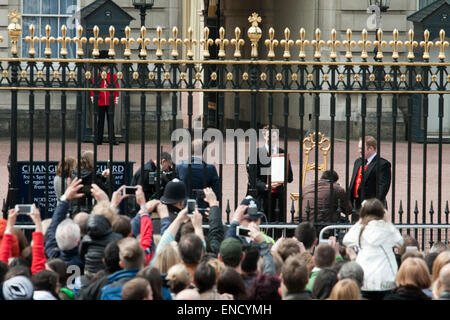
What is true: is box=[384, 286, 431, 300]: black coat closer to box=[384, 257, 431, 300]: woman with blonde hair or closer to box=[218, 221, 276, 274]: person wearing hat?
box=[384, 257, 431, 300]: woman with blonde hair

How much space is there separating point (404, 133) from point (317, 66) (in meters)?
15.0

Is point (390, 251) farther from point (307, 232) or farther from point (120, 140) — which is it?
point (120, 140)

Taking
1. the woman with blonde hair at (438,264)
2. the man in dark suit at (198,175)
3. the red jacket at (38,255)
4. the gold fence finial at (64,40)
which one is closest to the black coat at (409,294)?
the woman with blonde hair at (438,264)

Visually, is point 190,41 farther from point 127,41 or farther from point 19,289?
point 19,289

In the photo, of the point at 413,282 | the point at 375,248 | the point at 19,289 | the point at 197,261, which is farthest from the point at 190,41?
the point at 19,289

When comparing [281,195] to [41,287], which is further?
[281,195]

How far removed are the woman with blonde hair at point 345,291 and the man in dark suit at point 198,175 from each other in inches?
152

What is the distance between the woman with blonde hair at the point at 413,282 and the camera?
7.34 metres

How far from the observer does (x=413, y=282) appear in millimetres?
7383

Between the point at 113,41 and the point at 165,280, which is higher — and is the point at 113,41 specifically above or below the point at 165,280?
above

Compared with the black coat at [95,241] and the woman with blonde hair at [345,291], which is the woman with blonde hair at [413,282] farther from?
the black coat at [95,241]

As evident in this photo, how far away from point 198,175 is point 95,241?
289cm

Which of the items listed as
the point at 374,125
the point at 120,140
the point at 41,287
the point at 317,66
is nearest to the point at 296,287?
the point at 41,287
